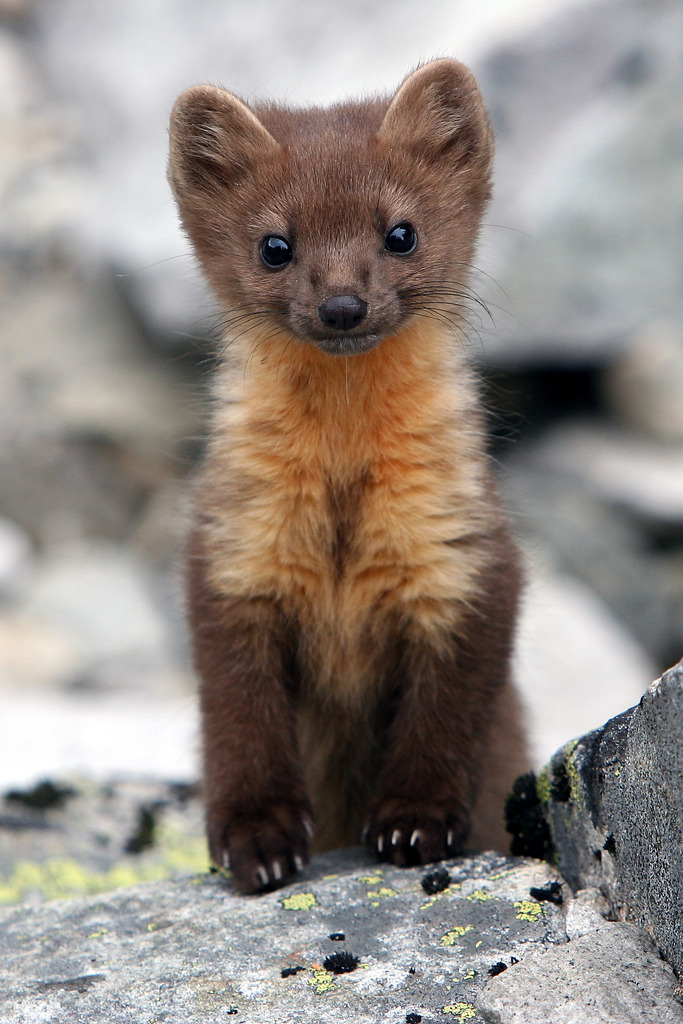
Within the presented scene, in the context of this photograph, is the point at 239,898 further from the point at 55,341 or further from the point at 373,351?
the point at 55,341

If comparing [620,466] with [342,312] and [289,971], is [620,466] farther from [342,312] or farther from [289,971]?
[289,971]

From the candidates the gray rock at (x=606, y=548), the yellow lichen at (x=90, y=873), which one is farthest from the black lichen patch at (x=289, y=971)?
the gray rock at (x=606, y=548)

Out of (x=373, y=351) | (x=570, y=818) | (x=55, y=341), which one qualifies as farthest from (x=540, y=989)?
(x=55, y=341)

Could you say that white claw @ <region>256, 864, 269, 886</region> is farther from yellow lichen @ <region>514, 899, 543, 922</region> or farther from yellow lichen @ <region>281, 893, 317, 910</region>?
yellow lichen @ <region>514, 899, 543, 922</region>

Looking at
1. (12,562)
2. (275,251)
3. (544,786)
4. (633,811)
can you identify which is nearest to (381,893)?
(544,786)

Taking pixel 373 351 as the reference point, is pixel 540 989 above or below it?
below

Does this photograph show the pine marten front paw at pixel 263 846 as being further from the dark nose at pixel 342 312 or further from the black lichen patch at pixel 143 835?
the dark nose at pixel 342 312
